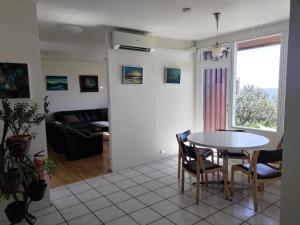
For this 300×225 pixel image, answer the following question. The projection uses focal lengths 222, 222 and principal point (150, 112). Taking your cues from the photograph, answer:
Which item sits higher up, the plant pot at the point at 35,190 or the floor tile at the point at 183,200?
the plant pot at the point at 35,190

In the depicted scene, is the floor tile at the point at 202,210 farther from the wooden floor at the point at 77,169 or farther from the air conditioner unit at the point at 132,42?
the air conditioner unit at the point at 132,42

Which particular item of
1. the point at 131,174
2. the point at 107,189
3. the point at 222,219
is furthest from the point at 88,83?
the point at 222,219

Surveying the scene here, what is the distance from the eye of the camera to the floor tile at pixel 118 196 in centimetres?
301

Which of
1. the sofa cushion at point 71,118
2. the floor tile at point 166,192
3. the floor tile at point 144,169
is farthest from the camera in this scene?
the sofa cushion at point 71,118

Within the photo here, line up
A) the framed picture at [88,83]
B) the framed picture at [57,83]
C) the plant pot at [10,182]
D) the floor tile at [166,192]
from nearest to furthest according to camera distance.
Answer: the plant pot at [10,182], the floor tile at [166,192], the framed picture at [57,83], the framed picture at [88,83]

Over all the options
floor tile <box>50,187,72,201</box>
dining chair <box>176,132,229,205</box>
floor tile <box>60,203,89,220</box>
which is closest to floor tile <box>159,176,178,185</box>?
dining chair <box>176,132,229,205</box>

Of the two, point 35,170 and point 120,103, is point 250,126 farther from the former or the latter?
point 35,170

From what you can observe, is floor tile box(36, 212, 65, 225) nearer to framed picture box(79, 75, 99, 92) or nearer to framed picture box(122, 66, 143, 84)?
framed picture box(122, 66, 143, 84)

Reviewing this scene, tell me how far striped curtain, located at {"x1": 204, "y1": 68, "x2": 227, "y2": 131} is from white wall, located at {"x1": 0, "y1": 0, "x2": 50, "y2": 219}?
138 inches

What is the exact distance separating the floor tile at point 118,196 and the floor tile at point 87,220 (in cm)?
41

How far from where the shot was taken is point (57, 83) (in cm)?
712

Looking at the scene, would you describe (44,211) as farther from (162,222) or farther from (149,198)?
(162,222)

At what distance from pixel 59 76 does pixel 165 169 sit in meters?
4.94

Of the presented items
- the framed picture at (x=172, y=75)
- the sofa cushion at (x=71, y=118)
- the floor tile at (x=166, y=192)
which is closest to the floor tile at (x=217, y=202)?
the floor tile at (x=166, y=192)
